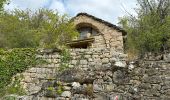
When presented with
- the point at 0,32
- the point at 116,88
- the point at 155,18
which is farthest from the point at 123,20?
the point at 116,88

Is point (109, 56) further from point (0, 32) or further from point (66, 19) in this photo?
point (0, 32)

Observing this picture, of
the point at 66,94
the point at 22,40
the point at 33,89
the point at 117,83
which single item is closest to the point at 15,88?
the point at 33,89

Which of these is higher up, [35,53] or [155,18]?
[155,18]

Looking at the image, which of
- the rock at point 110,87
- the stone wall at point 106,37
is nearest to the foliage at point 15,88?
the rock at point 110,87

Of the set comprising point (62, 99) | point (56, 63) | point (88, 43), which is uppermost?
point (88, 43)

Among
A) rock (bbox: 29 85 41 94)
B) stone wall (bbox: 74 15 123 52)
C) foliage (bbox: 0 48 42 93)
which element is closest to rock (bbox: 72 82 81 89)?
rock (bbox: 29 85 41 94)

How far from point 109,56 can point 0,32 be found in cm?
916

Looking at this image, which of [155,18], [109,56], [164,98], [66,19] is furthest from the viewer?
[66,19]

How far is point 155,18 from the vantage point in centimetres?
1538

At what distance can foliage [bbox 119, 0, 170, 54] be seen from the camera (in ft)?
45.7

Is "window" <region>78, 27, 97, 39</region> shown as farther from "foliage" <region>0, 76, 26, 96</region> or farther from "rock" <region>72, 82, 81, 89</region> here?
"rock" <region>72, 82, 81, 89</region>

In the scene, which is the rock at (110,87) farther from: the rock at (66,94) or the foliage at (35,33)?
the foliage at (35,33)

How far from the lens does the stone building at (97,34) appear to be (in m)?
18.0

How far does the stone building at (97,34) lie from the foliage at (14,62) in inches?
211
